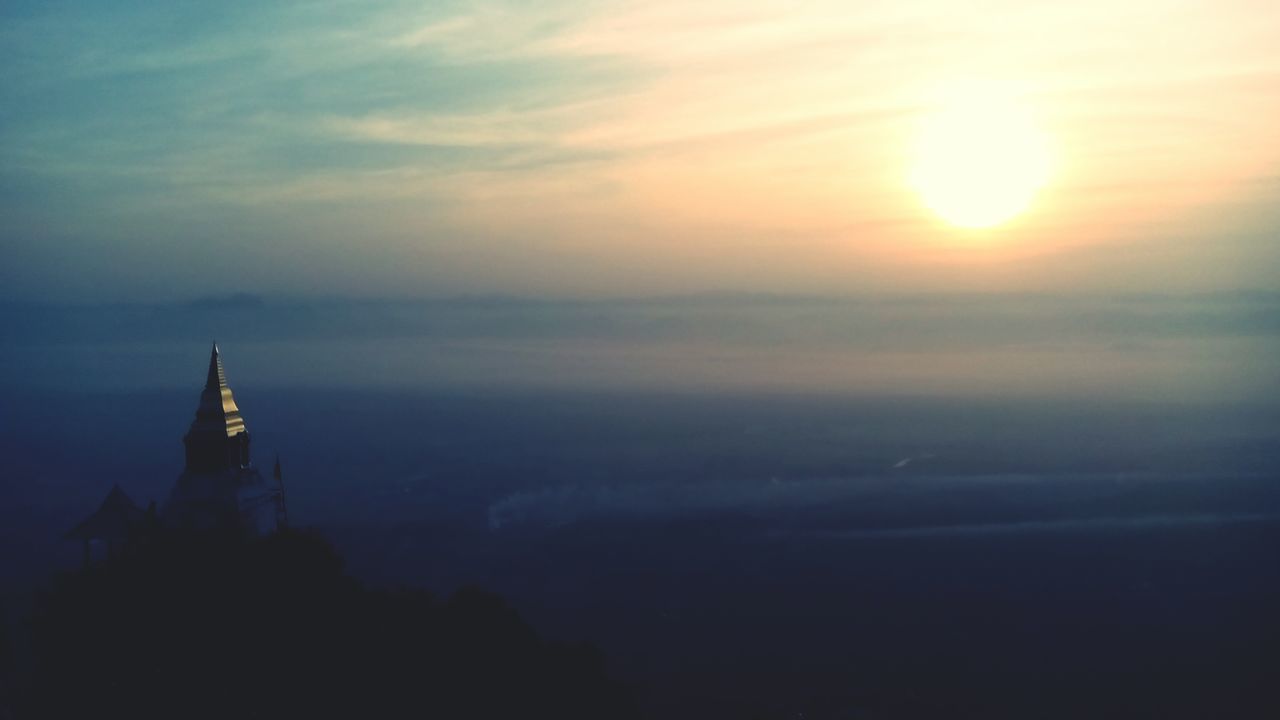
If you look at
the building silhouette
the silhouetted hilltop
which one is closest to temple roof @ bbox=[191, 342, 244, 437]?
the building silhouette

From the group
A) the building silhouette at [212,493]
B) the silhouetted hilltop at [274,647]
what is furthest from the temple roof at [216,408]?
the silhouetted hilltop at [274,647]

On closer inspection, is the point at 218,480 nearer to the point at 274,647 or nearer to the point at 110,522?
the point at 110,522

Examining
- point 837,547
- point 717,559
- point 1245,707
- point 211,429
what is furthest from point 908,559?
point 211,429

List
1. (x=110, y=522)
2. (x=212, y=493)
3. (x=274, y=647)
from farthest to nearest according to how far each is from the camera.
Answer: (x=212, y=493), (x=110, y=522), (x=274, y=647)

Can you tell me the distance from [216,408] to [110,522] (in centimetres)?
407

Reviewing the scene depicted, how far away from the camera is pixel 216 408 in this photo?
2916 cm

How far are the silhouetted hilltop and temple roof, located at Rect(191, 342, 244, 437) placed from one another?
3.09m

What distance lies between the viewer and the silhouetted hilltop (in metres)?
23.9

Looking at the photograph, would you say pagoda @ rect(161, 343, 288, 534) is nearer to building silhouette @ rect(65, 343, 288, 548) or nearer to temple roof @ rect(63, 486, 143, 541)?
building silhouette @ rect(65, 343, 288, 548)

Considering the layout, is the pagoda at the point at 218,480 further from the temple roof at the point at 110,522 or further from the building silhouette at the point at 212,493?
the temple roof at the point at 110,522

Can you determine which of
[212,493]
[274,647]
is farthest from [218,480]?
[274,647]

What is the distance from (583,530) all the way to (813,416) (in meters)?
61.8

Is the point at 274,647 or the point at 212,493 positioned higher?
the point at 212,493

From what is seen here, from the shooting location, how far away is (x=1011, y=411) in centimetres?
13150
